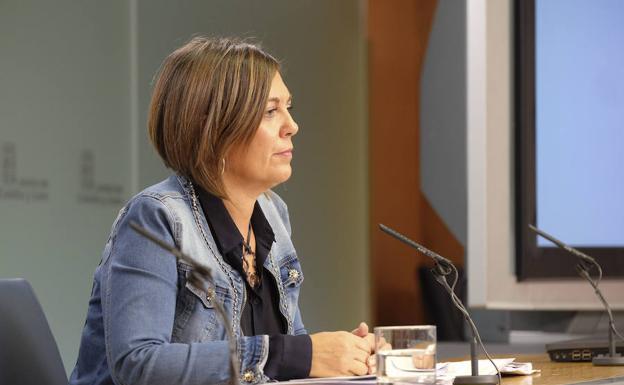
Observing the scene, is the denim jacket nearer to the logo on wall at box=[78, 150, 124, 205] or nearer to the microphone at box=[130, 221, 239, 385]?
the microphone at box=[130, 221, 239, 385]

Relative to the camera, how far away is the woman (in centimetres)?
161

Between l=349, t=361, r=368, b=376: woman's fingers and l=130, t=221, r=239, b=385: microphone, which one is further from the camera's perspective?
l=349, t=361, r=368, b=376: woman's fingers

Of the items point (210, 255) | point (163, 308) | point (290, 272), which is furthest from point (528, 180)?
point (163, 308)

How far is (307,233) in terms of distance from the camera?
5316 millimetres

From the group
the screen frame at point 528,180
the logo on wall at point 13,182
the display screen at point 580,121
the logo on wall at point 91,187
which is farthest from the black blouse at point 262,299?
the logo on wall at point 91,187

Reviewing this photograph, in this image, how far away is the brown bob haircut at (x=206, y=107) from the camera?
Result: 1.87 m

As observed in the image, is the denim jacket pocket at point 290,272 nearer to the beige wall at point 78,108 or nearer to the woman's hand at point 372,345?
the woman's hand at point 372,345

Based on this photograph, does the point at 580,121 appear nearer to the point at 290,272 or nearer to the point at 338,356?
the point at 290,272

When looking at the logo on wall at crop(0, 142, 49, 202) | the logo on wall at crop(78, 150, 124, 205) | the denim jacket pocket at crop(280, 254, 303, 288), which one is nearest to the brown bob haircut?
the denim jacket pocket at crop(280, 254, 303, 288)

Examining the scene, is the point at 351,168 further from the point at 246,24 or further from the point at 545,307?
the point at 545,307

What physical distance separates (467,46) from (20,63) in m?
1.53

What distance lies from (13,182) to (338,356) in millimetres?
1984

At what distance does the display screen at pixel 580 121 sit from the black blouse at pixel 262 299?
3.33 ft

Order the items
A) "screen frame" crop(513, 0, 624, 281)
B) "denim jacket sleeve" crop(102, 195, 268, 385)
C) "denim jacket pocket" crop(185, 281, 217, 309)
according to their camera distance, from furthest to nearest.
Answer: "screen frame" crop(513, 0, 624, 281)
"denim jacket pocket" crop(185, 281, 217, 309)
"denim jacket sleeve" crop(102, 195, 268, 385)
